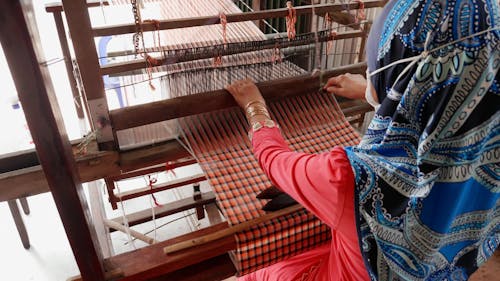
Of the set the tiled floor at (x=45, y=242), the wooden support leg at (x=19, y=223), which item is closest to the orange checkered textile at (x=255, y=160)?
the tiled floor at (x=45, y=242)

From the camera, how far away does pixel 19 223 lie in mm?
2941

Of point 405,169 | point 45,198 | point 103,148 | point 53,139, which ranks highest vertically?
point 53,139

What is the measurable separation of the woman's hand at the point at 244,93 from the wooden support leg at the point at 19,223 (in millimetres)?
2162

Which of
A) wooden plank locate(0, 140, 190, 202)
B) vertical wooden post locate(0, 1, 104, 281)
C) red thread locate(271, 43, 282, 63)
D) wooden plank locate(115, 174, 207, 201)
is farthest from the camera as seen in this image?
wooden plank locate(115, 174, 207, 201)

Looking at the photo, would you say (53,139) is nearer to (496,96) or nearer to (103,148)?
(103,148)

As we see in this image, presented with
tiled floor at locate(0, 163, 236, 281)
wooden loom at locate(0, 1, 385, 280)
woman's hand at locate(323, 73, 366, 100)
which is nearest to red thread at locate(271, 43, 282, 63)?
wooden loom at locate(0, 1, 385, 280)

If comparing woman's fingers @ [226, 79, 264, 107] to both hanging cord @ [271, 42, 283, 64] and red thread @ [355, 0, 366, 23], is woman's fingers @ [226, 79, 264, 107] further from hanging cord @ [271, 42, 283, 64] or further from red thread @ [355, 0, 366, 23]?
red thread @ [355, 0, 366, 23]

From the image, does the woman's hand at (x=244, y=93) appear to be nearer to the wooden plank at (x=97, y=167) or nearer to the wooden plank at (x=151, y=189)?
the wooden plank at (x=97, y=167)

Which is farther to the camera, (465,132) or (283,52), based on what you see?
(283,52)

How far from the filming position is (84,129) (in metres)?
2.42

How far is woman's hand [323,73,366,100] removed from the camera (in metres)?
1.56

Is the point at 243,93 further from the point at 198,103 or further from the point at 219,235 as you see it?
the point at 219,235

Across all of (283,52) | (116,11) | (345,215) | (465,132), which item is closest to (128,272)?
(345,215)

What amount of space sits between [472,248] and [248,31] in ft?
5.35
